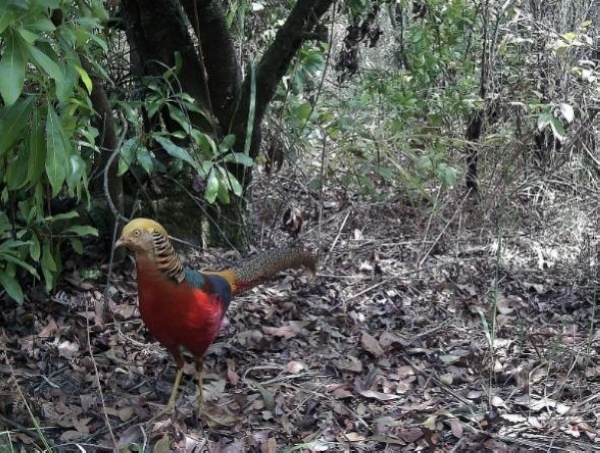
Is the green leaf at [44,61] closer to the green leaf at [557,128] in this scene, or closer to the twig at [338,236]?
the twig at [338,236]

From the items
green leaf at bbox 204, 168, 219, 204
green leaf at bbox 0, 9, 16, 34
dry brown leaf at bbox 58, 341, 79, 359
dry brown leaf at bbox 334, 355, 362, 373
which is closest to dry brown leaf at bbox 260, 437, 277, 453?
dry brown leaf at bbox 334, 355, 362, 373

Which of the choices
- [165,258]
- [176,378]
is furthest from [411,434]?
[165,258]

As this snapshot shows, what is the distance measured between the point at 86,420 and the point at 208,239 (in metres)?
1.61

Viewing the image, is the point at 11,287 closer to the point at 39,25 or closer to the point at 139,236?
the point at 139,236

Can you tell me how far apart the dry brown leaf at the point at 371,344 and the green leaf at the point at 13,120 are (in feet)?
6.28

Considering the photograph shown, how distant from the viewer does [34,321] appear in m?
3.79

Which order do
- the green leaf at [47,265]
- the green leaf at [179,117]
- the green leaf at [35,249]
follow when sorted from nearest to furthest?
the green leaf at [35,249]
the green leaf at [47,265]
the green leaf at [179,117]

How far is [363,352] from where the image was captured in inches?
149

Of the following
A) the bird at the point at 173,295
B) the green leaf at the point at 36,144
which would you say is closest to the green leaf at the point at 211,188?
the bird at the point at 173,295

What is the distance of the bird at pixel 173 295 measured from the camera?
9.27 feet

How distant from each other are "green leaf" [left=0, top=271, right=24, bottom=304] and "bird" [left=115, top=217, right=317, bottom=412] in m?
0.53

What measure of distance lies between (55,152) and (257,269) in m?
1.29

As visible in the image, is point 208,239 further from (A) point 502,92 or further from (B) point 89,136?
(A) point 502,92

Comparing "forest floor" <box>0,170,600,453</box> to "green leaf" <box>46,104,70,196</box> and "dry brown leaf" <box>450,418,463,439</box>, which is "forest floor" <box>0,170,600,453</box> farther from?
"green leaf" <box>46,104,70,196</box>
